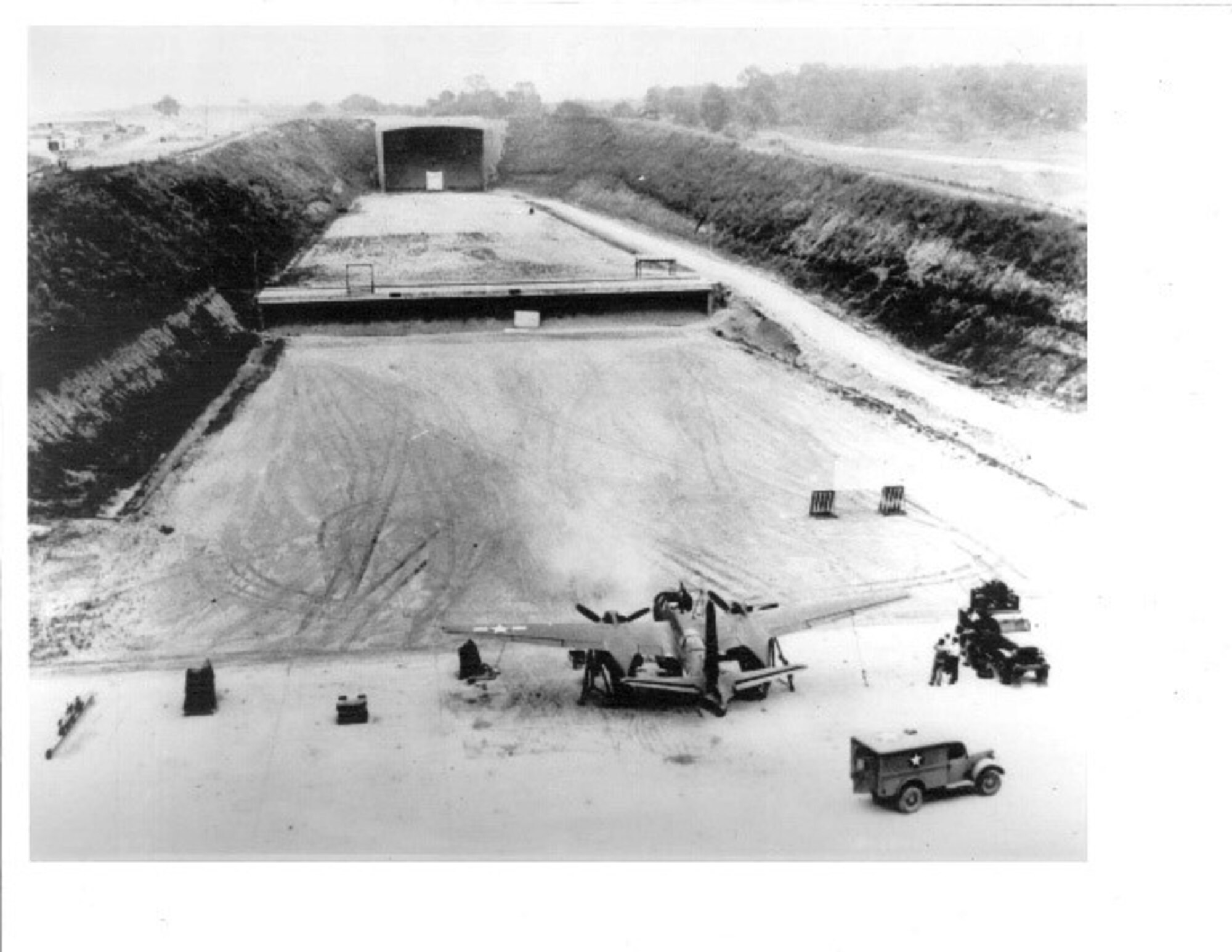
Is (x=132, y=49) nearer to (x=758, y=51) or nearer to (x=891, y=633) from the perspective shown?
(x=758, y=51)

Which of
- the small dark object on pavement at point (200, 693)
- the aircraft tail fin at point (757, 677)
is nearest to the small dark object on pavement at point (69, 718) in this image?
the small dark object on pavement at point (200, 693)

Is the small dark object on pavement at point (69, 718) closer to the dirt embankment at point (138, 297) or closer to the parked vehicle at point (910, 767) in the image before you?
the dirt embankment at point (138, 297)

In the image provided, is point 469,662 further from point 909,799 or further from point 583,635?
point 909,799

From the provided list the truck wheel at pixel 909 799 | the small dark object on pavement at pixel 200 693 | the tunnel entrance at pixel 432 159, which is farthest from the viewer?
the tunnel entrance at pixel 432 159

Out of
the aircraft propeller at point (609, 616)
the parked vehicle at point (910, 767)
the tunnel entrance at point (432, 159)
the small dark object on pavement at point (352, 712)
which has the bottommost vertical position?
the parked vehicle at point (910, 767)

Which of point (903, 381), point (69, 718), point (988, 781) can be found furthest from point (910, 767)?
point (69, 718)

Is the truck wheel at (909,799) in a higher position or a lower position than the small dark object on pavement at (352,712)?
lower
